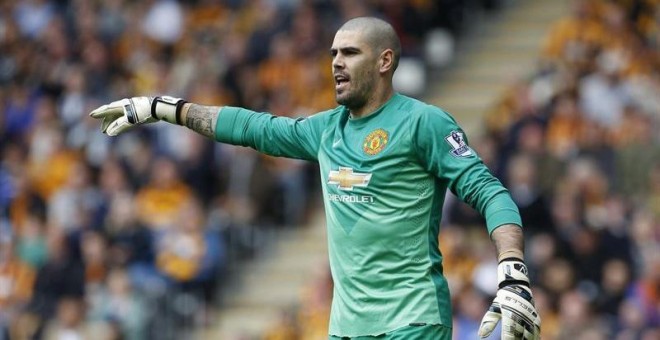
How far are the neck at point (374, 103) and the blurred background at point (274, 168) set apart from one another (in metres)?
6.25

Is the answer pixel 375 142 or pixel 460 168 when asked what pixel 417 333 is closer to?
pixel 460 168

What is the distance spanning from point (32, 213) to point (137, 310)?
278 centimetres

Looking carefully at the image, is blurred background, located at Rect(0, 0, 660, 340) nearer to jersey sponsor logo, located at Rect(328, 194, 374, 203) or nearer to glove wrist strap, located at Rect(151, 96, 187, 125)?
glove wrist strap, located at Rect(151, 96, 187, 125)

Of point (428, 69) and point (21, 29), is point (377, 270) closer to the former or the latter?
point (428, 69)

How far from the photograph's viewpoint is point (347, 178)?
7.20 meters

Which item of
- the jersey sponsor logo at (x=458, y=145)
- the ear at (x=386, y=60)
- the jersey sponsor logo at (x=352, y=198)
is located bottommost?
the jersey sponsor logo at (x=352, y=198)

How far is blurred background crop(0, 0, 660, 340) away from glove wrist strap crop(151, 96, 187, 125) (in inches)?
238

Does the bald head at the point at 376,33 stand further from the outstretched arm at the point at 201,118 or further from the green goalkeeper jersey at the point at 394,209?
the outstretched arm at the point at 201,118

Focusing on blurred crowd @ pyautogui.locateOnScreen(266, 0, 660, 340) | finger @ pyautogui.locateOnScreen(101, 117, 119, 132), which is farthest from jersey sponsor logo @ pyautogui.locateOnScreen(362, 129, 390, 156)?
blurred crowd @ pyautogui.locateOnScreen(266, 0, 660, 340)

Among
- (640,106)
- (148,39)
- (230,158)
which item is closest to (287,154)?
(640,106)

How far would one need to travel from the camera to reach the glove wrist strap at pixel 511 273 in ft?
21.4

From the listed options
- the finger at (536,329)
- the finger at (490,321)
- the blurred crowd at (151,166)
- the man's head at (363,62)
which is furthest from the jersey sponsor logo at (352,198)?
the blurred crowd at (151,166)

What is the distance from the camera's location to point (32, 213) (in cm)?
1792

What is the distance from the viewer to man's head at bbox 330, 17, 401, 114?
722 cm
